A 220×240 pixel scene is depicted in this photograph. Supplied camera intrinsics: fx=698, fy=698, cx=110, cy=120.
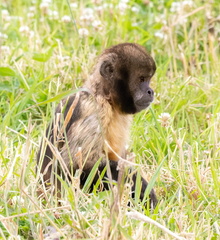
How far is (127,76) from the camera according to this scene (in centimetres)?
561

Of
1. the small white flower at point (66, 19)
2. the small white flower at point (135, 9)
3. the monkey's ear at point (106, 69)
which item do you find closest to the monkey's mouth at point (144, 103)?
the monkey's ear at point (106, 69)

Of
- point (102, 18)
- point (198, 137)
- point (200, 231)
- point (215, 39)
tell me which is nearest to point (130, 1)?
point (102, 18)

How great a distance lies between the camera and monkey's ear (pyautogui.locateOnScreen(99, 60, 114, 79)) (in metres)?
5.50

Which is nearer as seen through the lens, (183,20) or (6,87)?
(6,87)

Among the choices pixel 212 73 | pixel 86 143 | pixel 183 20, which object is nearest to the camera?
pixel 86 143

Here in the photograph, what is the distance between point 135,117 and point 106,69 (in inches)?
44.0

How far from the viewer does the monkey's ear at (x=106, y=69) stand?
18.0ft

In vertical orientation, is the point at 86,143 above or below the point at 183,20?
below

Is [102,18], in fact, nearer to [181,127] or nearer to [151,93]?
[181,127]

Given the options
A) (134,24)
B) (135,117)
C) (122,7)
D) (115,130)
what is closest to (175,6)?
(134,24)

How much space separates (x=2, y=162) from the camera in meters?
5.24

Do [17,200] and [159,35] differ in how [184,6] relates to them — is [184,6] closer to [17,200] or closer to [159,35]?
[159,35]

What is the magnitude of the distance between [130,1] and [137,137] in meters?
3.48

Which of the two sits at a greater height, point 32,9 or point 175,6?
point 175,6
